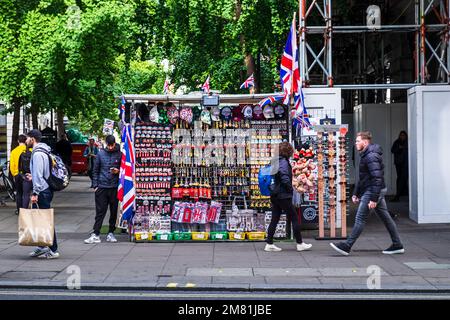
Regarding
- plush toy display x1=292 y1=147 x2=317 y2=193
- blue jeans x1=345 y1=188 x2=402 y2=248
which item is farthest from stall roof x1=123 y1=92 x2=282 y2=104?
blue jeans x1=345 y1=188 x2=402 y2=248

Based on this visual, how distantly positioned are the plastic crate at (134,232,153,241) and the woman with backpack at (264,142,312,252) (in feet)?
7.93

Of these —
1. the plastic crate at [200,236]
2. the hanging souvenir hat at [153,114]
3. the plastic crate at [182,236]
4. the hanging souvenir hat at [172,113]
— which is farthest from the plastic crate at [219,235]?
the hanging souvenir hat at [153,114]

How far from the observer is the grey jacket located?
1177 cm

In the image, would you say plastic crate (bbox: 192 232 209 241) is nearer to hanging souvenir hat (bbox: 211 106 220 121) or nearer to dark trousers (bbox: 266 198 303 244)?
dark trousers (bbox: 266 198 303 244)

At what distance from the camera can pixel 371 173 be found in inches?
468

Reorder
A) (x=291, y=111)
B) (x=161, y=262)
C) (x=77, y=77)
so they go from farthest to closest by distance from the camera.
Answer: (x=77, y=77), (x=291, y=111), (x=161, y=262)

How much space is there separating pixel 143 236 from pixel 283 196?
9.70 feet

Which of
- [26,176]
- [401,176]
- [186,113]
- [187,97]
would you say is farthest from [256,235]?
[401,176]

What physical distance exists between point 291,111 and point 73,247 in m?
4.76

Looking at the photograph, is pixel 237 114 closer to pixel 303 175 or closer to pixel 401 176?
pixel 303 175

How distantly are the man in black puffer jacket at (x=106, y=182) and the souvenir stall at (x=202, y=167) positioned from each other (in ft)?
1.32
